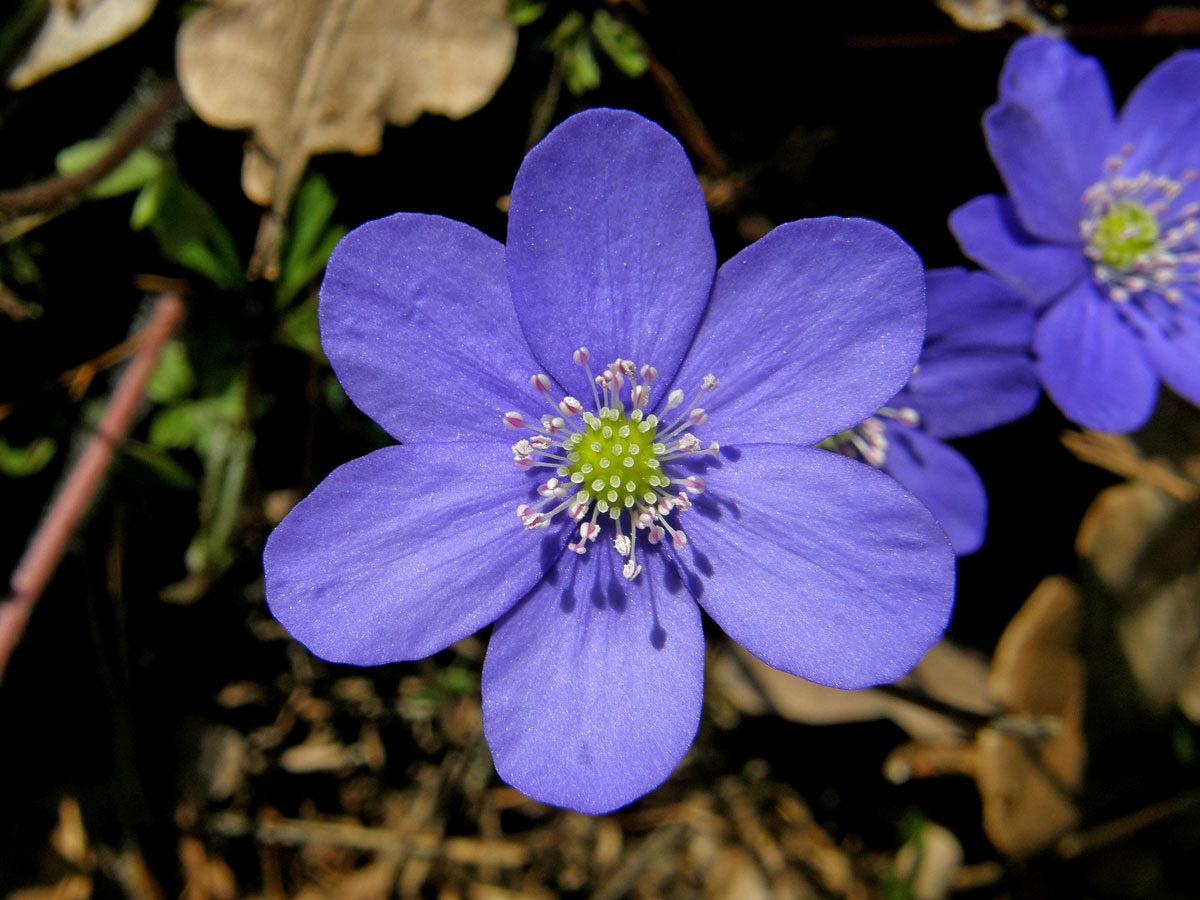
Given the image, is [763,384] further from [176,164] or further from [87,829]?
[87,829]

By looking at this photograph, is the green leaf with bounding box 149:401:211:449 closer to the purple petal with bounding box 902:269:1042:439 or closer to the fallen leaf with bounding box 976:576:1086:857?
the purple petal with bounding box 902:269:1042:439

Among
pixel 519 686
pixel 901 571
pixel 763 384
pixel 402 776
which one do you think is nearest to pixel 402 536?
pixel 519 686

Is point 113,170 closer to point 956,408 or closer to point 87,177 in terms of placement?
point 87,177

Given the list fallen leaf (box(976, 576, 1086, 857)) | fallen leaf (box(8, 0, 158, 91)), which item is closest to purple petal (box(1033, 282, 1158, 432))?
fallen leaf (box(976, 576, 1086, 857))

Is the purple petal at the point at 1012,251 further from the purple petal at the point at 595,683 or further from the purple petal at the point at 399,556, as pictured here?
the purple petal at the point at 399,556

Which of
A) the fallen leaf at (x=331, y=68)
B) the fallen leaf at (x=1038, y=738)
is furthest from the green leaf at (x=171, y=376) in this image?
the fallen leaf at (x=1038, y=738)
